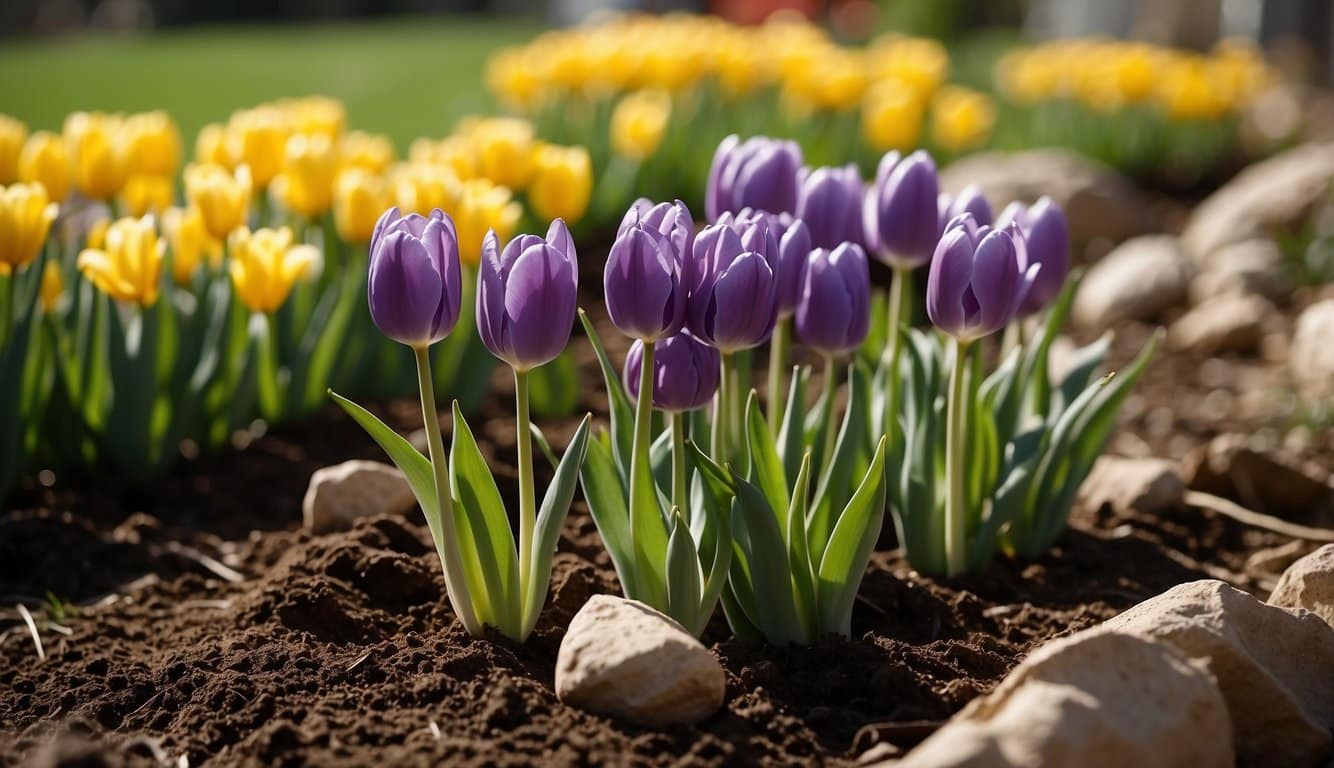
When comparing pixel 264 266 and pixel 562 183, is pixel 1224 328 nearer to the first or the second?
pixel 562 183

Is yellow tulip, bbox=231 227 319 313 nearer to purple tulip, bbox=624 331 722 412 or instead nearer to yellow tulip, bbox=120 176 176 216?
yellow tulip, bbox=120 176 176 216

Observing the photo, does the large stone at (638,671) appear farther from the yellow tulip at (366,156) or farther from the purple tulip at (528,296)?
the yellow tulip at (366,156)

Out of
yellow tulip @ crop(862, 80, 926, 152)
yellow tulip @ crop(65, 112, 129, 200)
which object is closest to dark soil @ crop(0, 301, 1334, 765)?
yellow tulip @ crop(65, 112, 129, 200)

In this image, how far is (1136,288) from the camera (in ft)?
16.5

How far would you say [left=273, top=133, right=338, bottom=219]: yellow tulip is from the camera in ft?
11.3

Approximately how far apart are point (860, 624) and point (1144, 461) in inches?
43.0

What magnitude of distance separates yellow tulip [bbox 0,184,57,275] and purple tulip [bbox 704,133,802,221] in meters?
1.32

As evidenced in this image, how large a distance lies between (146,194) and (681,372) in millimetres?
1960

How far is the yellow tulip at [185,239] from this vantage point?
321cm

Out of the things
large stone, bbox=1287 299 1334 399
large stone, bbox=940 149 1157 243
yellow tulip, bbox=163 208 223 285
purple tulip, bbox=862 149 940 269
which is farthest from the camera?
large stone, bbox=940 149 1157 243

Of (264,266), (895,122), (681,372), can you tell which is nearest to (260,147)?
(264,266)

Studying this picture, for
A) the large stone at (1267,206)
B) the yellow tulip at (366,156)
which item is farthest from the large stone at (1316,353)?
the yellow tulip at (366,156)

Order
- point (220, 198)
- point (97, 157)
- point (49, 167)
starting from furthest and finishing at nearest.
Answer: point (97, 157) < point (49, 167) < point (220, 198)

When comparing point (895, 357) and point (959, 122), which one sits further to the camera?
point (959, 122)
